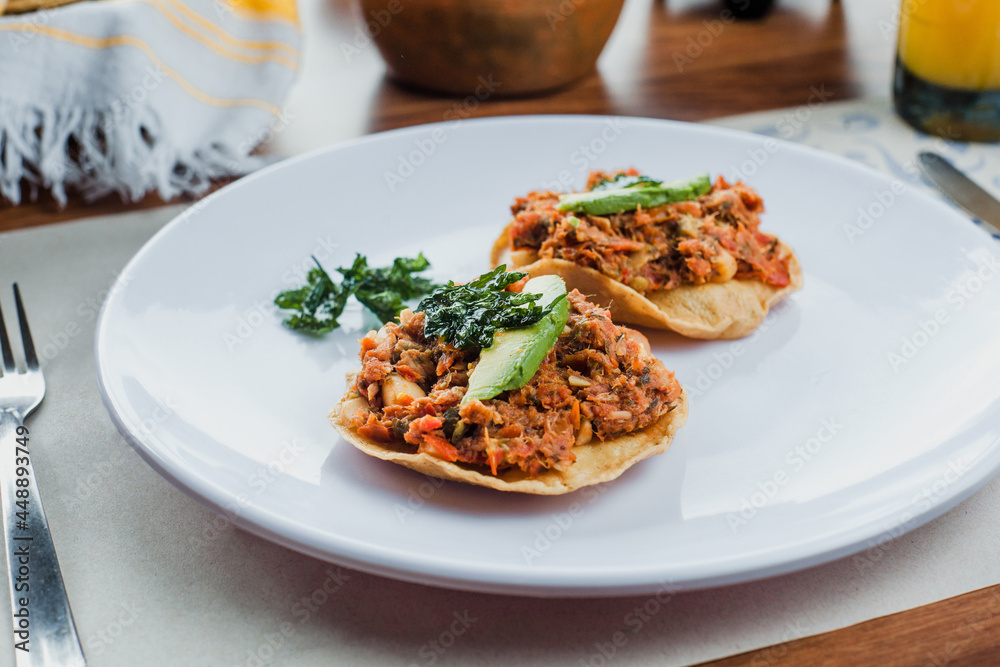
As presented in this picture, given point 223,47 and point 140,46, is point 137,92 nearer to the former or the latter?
point 140,46

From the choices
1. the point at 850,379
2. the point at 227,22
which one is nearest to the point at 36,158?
the point at 227,22


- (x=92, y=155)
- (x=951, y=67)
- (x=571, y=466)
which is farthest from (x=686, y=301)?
(x=92, y=155)

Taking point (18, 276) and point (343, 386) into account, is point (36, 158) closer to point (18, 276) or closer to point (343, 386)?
point (18, 276)

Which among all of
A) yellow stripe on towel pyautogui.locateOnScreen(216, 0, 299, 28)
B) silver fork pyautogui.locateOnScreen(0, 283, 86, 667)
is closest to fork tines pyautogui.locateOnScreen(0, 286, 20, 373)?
silver fork pyautogui.locateOnScreen(0, 283, 86, 667)

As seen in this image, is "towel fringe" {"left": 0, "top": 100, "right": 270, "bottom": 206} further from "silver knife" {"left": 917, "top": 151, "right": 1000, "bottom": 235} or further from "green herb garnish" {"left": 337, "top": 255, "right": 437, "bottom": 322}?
"silver knife" {"left": 917, "top": 151, "right": 1000, "bottom": 235}

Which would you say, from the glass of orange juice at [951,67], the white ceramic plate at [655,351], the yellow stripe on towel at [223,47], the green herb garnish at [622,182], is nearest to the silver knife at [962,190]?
the white ceramic plate at [655,351]

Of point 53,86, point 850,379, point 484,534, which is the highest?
point 53,86

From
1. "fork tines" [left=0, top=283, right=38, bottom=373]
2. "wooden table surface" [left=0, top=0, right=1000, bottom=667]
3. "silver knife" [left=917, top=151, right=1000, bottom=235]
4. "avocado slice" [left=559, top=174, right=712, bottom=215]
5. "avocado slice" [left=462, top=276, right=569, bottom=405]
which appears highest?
"avocado slice" [left=462, top=276, right=569, bottom=405]
